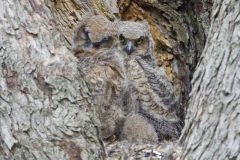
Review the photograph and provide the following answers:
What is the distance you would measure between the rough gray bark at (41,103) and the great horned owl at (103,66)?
1.16m

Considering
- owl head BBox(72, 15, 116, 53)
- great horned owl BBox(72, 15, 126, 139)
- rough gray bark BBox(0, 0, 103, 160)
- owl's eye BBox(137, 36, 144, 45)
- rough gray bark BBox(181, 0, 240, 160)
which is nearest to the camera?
rough gray bark BBox(181, 0, 240, 160)

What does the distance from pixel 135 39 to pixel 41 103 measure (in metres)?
1.80

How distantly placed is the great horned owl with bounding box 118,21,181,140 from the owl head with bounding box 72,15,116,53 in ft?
0.26

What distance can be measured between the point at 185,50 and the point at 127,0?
1.95ft

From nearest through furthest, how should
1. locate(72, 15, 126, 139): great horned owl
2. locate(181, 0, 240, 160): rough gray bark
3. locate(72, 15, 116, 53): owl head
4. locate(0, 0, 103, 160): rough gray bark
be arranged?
locate(181, 0, 240, 160): rough gray bark → locate(0, 0, 103, 160): rough gray bark → locate(72, 15, 126, 139): great horned owl → locate(72, 15, 116, 53): owl head

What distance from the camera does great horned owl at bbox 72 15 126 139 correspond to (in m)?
4.58

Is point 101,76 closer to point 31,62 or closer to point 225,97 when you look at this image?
point 31,62

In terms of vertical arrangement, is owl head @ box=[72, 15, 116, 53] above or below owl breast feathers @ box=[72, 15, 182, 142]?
above

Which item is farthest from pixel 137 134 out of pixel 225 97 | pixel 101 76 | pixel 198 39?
pixel 225 97

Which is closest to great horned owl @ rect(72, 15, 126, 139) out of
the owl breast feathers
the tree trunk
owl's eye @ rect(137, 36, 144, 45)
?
the owl breast feathers

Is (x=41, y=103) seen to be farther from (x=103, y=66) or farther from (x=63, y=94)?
(x=103, y=66)

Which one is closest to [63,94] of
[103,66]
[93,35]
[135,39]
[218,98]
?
[218,98]

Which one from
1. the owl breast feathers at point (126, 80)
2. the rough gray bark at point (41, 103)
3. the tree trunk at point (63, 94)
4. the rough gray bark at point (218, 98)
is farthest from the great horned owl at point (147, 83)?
the rough gray bark at point (218, 98)

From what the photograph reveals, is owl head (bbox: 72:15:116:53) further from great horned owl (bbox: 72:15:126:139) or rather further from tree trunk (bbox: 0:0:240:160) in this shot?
tree trunk (bbox: 0:0:240:160)
